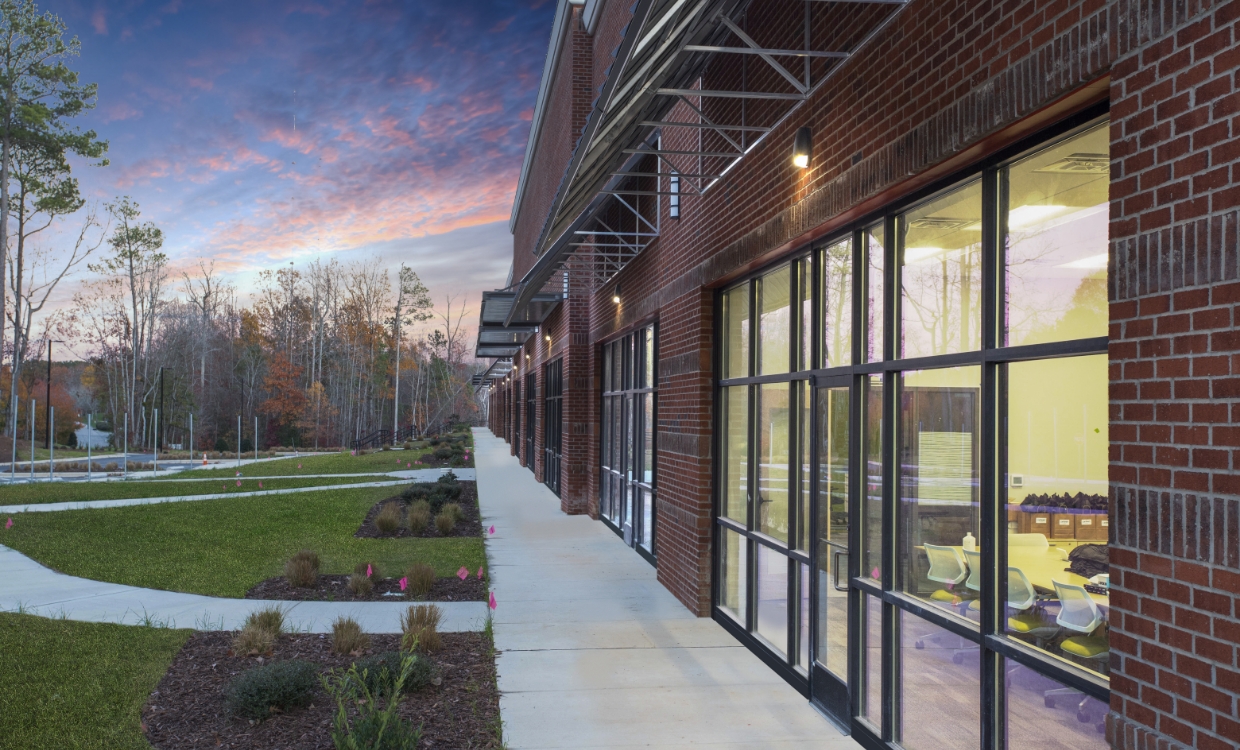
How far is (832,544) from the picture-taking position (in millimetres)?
6164

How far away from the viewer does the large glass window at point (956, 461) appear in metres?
3.73

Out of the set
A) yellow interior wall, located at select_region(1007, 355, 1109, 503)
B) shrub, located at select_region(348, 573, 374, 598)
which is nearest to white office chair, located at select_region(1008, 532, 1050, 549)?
yellow interior wall, located at select_region(1007, 355, 1109, 503)

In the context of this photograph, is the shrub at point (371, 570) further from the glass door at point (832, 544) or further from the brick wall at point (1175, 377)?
the brick wall at point (1175, 377)

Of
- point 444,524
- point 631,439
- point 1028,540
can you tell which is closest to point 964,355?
point 1028,540

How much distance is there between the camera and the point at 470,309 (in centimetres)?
6988

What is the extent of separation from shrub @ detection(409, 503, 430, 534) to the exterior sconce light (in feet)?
37.6

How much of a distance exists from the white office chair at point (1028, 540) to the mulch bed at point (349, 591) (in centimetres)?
717

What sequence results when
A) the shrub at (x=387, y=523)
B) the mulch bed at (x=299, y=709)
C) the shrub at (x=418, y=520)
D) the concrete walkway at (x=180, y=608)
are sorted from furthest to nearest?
the shrub at (x=418, y=520) < the shrub at (x=387, y=523) < the concrete walkway at (x=180, y=608) < the mulch bed at (x=299, y=709)

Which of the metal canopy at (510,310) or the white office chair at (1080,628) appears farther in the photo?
the metal canopy at (510,310)

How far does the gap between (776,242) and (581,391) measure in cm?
1224

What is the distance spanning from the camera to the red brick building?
288 cm

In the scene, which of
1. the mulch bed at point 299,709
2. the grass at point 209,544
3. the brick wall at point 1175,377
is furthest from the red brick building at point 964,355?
the grass at point 209,544

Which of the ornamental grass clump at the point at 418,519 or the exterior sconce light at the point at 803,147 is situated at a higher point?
the exterior sconce light at the point at 803,147

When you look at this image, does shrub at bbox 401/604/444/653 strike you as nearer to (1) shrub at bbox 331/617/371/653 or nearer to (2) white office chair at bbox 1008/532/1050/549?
(1) shrub at bbox 331/617/371/653
